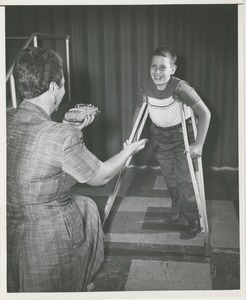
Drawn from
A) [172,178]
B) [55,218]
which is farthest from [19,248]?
[172,178]

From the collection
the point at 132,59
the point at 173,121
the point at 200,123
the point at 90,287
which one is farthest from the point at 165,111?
the point at 90,287

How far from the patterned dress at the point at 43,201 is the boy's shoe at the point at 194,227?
0.84 meters

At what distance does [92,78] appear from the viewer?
2389 millimetres

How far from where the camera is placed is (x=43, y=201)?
1396 millimetres

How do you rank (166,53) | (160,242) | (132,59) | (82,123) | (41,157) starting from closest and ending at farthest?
(41,157)
(82,123)
(166,53)
(160,242)
(132,59)

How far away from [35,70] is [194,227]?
137 cm

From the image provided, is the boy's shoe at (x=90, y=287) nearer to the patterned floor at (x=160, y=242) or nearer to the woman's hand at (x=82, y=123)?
the patterned floor at (x=160, y=242)

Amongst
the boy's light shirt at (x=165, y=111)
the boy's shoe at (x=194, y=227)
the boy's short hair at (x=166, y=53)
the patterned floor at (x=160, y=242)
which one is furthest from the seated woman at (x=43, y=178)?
the boy's shoe at (x=194, y=227)

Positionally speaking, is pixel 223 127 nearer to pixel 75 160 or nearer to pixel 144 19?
pixel 144 19

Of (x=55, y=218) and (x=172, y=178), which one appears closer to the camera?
(x=55, y=218)

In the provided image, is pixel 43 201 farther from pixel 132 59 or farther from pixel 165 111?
pixel 132 59

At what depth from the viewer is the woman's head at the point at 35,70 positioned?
1.34m

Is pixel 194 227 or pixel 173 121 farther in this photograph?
pixel 194 227
